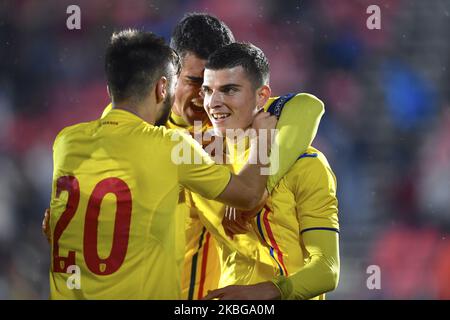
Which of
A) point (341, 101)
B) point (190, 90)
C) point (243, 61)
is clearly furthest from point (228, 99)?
point (341, 101)

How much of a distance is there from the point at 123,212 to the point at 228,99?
0.69 metres

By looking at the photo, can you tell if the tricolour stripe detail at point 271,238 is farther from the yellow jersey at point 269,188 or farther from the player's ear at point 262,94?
the player's ear at point 262,94

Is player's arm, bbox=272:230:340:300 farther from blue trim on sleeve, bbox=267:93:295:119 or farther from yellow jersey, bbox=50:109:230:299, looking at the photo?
blue trim on sleeve, bbox=267:93:295:119

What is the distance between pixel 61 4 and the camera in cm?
634

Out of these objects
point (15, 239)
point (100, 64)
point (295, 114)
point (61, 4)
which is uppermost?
point (61, 4)

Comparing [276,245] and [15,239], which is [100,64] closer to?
[15,239]

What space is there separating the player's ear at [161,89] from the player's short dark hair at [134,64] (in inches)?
0.6

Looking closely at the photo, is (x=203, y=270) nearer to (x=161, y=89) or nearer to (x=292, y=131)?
(x=292, y=131)

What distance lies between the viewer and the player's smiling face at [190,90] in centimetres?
338

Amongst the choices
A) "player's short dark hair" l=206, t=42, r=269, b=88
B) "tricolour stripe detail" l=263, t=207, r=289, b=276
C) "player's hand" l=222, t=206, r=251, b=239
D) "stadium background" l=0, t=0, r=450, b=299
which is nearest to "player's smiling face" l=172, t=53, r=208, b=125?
"player's short dark hair" l=206, t=42, r=269, b=88

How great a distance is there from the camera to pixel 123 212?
2549 millimetres

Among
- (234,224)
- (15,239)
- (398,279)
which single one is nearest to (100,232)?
(234,224)

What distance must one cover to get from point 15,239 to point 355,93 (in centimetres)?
297

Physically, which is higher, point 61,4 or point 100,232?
point 61,4
